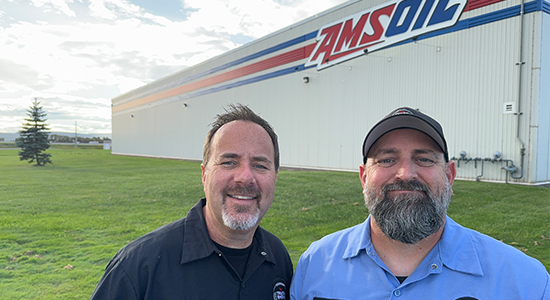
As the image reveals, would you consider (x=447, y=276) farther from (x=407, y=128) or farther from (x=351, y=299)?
(x=407, y=128)

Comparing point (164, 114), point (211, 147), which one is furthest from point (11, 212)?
point (164, 114)

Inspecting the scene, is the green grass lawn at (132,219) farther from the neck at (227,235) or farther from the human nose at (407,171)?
the human nose at (407,171)

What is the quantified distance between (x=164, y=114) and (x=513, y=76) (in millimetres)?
34150

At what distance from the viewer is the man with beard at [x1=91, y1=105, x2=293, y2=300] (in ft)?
6.53

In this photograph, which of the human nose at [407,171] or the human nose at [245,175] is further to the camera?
the human nose at [245,175]

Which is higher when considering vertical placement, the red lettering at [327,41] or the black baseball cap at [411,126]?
the red lettering at [327,41]

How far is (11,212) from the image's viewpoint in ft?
29.9

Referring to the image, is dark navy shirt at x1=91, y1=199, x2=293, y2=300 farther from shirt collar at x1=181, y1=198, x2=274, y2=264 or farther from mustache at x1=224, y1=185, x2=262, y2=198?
mustache at x1=224, y1=185, x2=262, y2=198

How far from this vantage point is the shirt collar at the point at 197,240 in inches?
81.8

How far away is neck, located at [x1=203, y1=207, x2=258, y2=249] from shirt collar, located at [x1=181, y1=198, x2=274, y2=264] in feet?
0.21

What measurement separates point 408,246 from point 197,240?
4.14ft

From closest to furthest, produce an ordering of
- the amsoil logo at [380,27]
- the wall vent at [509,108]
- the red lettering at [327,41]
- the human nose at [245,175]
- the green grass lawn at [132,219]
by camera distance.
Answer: the human nose at [245,175], the green grass lawn at [132,219], the wall vent at [509,108], the amsoil logo at [380,27], the red lettering at [327,41]

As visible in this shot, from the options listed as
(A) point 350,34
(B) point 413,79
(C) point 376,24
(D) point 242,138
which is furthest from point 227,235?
(A) point 350,34

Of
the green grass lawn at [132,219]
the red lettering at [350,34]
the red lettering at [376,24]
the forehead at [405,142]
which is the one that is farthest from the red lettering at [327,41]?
the forehead at [405,142]
